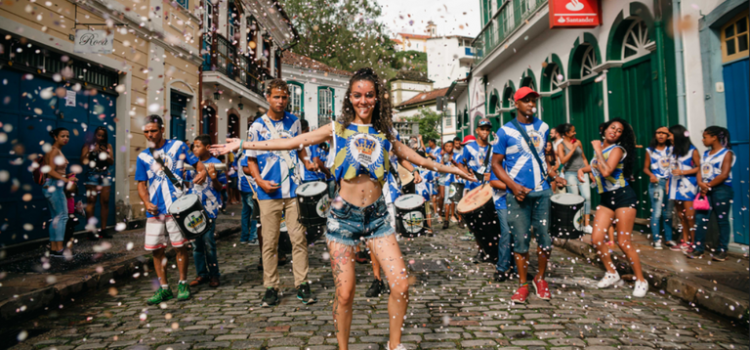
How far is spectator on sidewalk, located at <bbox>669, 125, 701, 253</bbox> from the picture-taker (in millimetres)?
6008

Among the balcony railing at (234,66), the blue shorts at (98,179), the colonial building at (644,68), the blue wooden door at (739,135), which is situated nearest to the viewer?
the blue wooden door at (739,135)

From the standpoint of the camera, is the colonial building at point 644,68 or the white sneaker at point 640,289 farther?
the colonial building at point 644,68

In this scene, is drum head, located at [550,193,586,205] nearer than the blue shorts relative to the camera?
Yes

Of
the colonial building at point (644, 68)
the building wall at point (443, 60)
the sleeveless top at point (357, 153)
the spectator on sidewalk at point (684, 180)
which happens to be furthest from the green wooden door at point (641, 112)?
the building wall at point (443, 60)

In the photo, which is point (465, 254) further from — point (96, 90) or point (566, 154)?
point (96, 90)

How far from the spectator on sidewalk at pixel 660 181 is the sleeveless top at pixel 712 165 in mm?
521

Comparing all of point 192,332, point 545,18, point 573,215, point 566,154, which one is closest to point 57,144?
point 192,332

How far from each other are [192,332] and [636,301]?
4021 mm

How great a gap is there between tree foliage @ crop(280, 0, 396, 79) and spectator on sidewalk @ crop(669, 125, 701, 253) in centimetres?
2317

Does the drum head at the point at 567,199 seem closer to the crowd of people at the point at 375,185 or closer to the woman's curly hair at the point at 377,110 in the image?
the crowd of people at the point at 375,185

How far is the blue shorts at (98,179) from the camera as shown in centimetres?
740

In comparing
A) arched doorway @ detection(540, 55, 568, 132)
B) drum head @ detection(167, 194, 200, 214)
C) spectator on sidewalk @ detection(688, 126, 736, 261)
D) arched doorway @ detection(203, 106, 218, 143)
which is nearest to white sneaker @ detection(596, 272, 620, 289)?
spectator on sidewalk @ detection(688, 126, 736, 261)

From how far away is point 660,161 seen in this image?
6.50 m

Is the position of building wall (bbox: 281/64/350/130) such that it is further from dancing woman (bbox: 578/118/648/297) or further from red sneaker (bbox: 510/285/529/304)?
red sneaker (bbox: 510/285/529/304)
